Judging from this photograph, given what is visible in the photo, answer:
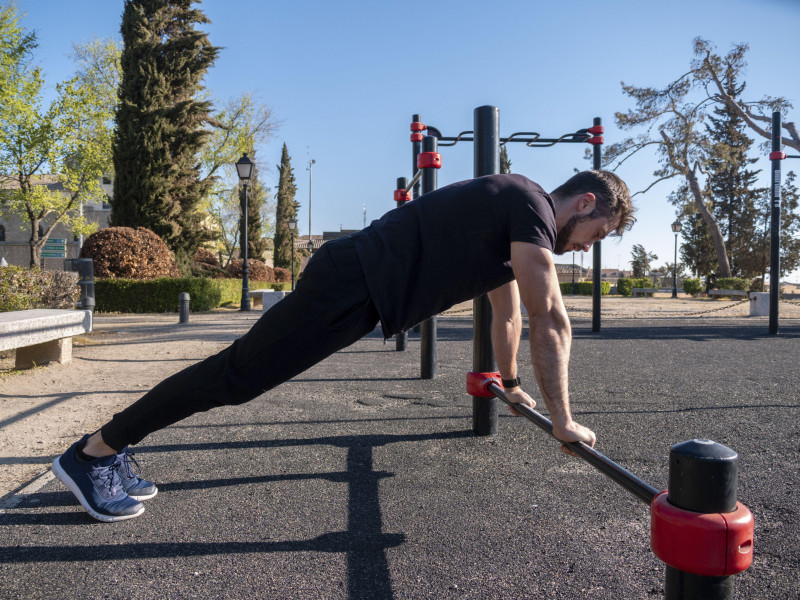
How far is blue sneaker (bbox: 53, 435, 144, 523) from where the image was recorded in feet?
7.11

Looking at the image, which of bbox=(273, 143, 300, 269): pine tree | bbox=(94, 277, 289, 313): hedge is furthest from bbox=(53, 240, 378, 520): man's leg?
bbox=(273, 143, 300, 269): pine tree

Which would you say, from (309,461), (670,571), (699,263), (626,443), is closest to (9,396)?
(309,461)

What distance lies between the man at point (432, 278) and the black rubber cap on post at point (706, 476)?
582 mm

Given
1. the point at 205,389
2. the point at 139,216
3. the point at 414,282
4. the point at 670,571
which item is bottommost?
the point at 670,571

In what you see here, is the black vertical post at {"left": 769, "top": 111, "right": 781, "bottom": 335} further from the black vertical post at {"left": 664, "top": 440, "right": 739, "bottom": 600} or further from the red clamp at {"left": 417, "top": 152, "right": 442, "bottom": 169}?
the black vertical post at {"left": 664, "top": 440, "right": 739, "bottom": 600}

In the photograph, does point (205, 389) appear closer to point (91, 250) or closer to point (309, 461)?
point (309, 461)

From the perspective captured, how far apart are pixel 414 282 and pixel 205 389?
0.78 metres

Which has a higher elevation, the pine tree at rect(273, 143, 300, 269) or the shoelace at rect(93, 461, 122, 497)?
the pine tree at rect(273, 143, 300, 269)

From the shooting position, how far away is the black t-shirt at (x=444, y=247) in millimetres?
1760

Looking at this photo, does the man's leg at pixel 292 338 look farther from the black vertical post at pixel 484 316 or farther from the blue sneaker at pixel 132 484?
the black vertical post at pixel 484 316

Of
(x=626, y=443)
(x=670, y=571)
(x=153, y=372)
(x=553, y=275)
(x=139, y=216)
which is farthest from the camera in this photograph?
(x=139, y=216)

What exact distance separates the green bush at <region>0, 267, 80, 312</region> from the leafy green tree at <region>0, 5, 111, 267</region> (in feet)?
56.6

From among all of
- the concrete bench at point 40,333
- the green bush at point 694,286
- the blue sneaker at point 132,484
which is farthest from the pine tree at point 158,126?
the green bush at point 694,286

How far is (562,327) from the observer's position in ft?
5.58
